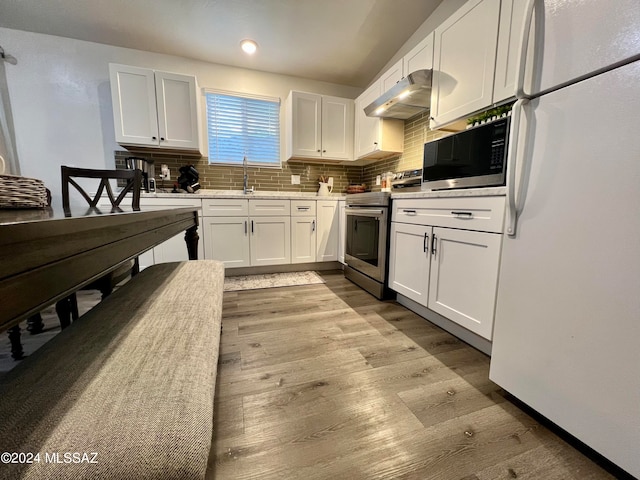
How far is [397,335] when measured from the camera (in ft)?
5.55

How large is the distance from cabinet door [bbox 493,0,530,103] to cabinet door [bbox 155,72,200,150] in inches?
109

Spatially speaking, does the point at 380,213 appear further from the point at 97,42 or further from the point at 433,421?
the point at 97,42

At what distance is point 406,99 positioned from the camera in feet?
7.98

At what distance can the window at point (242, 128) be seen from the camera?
10.6ft

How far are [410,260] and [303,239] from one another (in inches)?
58.6

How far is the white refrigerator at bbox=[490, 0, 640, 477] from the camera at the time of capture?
2.49 ft

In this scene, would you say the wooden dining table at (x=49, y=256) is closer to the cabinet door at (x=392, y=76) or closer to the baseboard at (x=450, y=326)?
the baseboard at (x=450, y=326)

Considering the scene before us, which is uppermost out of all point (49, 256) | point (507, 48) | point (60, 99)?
point (60, 99)

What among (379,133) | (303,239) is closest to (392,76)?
(379,133)

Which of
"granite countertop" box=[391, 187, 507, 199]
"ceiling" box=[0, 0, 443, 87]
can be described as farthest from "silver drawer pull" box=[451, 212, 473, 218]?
"ceiling" box=[0, 0, 443, 87]

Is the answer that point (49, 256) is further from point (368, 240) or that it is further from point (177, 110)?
point (177, 110)

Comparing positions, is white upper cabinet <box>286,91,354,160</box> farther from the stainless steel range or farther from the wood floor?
the wood floor

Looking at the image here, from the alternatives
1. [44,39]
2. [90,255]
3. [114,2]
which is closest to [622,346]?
[90,255]

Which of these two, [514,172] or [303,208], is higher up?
[514,172]
